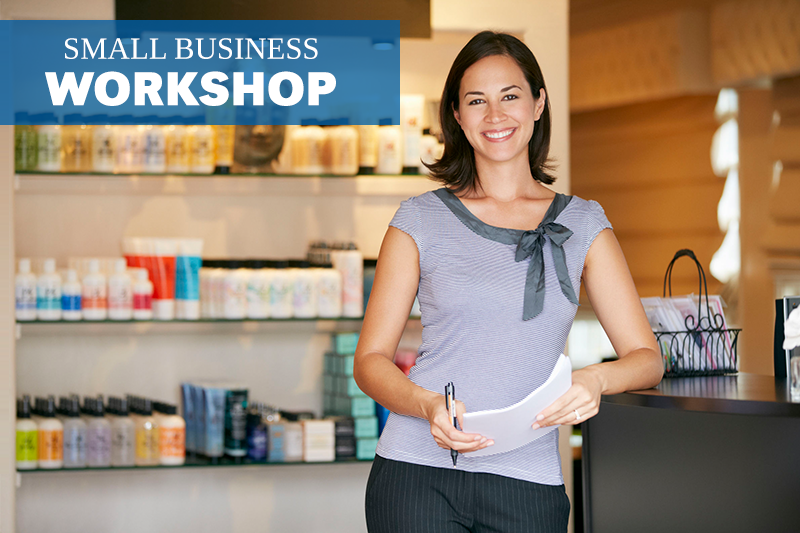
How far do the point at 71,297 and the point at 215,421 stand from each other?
65cm

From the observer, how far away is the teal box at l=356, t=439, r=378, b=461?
3.02 meters

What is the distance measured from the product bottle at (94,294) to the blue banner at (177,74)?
21.0 inches

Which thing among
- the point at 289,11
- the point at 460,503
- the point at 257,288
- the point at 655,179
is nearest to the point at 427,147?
the point at 289,11

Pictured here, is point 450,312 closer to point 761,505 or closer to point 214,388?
point 761,505

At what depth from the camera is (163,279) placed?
2.92 metres

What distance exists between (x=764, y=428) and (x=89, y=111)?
2400 mm

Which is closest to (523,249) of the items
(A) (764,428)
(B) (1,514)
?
(A) (764,428)

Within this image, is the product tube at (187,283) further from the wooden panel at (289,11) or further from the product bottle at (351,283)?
the wooden panel at (289,11)

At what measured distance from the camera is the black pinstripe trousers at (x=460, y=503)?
49.5 inches

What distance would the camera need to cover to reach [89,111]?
117 inches

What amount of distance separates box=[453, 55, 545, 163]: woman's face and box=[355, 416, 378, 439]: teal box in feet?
5.87

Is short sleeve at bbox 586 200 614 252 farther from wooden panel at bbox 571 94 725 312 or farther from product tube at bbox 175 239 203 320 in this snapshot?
wooden panel at bbox 571 94 725 312

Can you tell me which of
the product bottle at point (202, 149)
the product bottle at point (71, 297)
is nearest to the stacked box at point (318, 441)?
the product bottle at point (71, 297)

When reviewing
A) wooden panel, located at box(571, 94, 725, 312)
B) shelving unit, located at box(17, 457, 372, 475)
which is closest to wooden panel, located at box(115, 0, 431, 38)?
shelving unit, located at box(17, 457, 372, 475)
